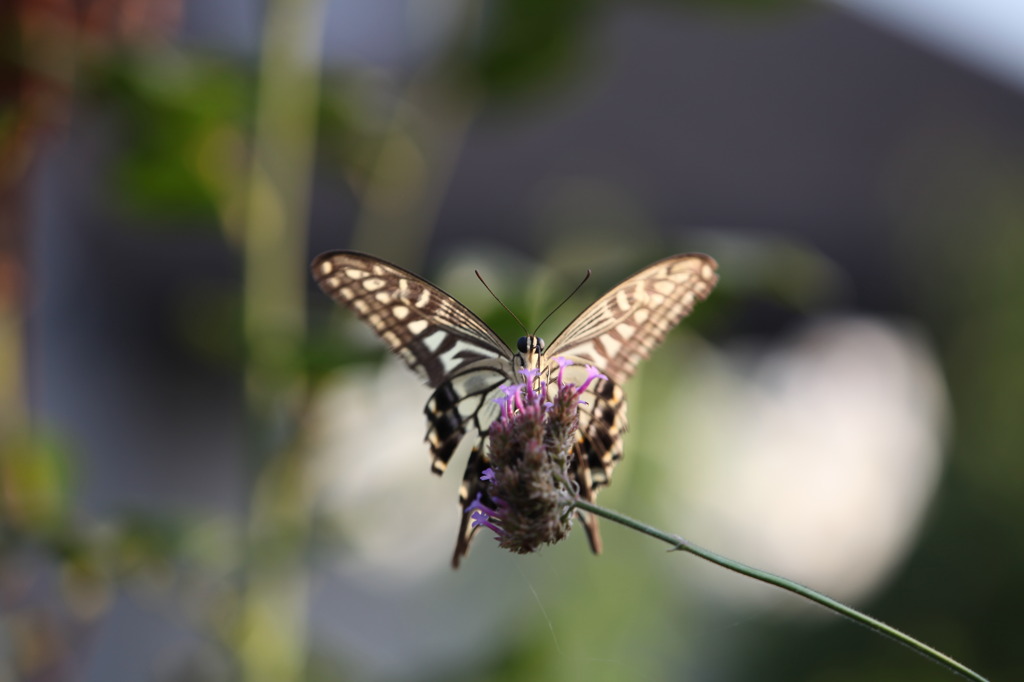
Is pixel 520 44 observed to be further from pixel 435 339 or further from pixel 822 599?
pixel 822 599

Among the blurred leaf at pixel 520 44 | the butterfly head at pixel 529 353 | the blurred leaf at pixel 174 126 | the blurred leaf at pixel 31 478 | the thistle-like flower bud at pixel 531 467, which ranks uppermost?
the blurred leaf at pixel 520 44

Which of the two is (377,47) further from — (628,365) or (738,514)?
(628,365)

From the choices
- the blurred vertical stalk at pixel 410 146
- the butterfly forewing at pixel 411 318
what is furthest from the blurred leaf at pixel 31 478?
the butterfly forewing at pixel 411 318

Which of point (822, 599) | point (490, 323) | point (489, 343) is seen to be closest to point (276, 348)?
point (490, 323)

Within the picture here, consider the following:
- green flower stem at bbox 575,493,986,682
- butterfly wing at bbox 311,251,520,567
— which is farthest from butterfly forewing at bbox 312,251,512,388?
green flower stem at bbox 575,493,986,682

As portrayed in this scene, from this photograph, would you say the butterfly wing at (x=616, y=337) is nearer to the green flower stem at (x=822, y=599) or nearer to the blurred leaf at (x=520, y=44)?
the green flower stem at (x=822, y=599)

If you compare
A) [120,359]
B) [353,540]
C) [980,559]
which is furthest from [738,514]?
[120,359]

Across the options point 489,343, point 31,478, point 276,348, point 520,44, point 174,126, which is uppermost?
point 520,44
